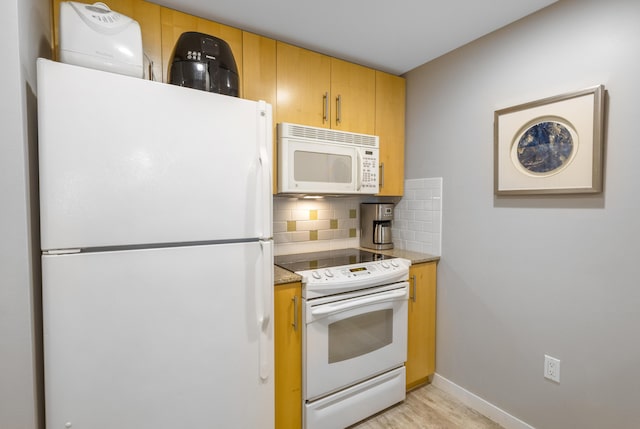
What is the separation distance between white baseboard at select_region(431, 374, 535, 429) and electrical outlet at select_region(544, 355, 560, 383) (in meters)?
0.34

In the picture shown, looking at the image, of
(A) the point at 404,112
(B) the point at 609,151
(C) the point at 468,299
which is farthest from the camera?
(A) the point at 404,112

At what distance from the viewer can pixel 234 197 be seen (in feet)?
4.19

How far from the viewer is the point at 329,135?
1985 mm

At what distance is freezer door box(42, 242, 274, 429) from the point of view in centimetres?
102

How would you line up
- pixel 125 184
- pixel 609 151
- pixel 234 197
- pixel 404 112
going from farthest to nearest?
pixel 404 112, pixel 609 151, pixel 234 197, pixel 125 184

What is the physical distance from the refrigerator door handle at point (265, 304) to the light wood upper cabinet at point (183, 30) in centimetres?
98

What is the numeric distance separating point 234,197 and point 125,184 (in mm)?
384

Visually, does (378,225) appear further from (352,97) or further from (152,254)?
(152,254)

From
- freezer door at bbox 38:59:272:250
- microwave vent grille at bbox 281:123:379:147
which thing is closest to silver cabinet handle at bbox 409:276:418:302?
microwave vent grille at bbox 281:123:379:147

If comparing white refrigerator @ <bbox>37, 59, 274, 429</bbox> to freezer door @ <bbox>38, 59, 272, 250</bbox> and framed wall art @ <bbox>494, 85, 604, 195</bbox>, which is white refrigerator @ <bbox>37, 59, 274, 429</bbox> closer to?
freezer door @ <bbox>38, 59, 272, 250</bbox>

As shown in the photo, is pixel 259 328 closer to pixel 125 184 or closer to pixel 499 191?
pixel 125 184

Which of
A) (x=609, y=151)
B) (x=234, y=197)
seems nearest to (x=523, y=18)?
(x=609, y=151)

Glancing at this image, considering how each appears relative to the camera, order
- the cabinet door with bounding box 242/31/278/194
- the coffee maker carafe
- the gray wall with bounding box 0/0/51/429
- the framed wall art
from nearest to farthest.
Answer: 1. the gray wall with bounding box 0/0/51/429
2. the framed wall art
3. the cabinet door with bounding box 242/31/278/194
4. the coffee maker carafe

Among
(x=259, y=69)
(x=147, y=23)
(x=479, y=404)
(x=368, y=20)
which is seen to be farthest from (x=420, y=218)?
(x=147, y=23)
